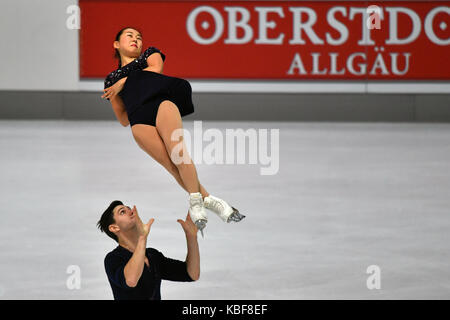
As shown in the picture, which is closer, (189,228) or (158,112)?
(158,112)

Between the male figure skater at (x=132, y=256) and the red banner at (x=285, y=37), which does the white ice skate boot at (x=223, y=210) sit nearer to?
the male figure skater at (x=132, y=256)

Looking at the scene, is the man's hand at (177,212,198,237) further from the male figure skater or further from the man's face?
the man's face

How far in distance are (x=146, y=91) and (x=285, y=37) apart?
1497cm

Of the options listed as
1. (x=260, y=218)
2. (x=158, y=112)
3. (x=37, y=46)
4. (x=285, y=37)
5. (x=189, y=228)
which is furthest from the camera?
(x=37, y=46)

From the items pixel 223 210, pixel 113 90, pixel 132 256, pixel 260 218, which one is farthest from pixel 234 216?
pixel 260 218

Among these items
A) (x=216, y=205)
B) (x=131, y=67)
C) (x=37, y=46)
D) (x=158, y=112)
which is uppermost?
(x=37, y=46)

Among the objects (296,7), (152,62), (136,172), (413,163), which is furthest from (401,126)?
(152,62)

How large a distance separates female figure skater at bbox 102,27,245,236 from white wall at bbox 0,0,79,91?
1520 centimetres

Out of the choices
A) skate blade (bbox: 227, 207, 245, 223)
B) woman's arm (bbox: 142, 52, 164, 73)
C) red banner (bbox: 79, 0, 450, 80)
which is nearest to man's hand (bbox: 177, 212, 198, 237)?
skate blade (bbox: 227, 207, 245, 223)

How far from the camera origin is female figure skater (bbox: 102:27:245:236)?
6.37 ft

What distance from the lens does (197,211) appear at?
6.57ft

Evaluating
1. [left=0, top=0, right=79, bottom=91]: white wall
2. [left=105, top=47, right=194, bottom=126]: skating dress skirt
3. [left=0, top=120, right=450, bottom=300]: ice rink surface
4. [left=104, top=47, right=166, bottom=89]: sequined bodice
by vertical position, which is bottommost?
[left=0, top=120, right=450, bottom=300]: ice rink surface

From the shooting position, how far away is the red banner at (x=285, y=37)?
16.6 meters

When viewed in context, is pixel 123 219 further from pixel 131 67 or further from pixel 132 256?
pixel 131 67
